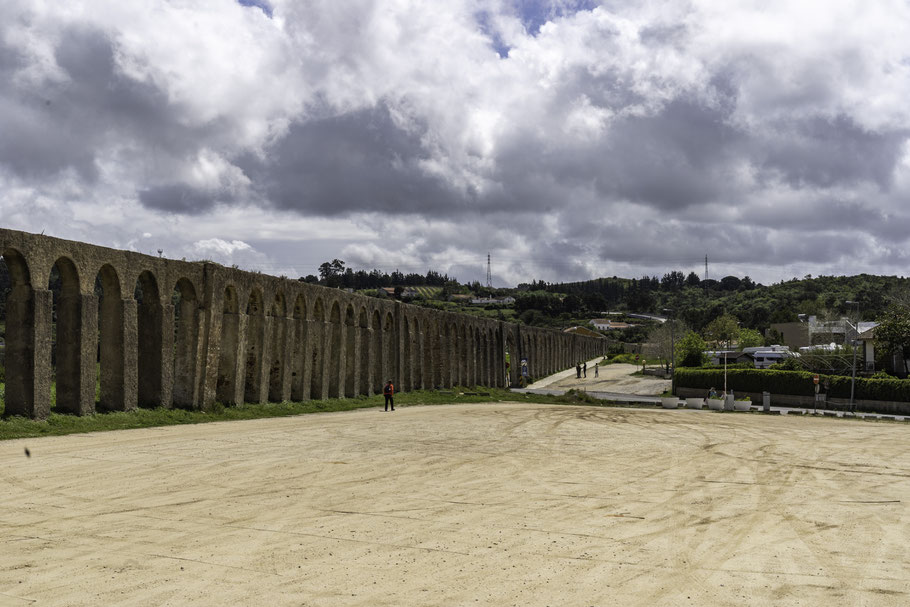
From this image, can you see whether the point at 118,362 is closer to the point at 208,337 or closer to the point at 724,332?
the point at 208,337

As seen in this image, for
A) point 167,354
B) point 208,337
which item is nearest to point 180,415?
point 167,354

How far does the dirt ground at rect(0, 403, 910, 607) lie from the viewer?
739 cm

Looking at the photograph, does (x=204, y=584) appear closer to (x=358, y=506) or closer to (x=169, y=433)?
(x=358, y=506)

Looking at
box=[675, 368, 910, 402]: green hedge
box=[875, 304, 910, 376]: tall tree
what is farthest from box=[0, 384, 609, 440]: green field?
box=[875, 304, 910, 376]: tall tree

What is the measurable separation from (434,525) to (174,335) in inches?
754

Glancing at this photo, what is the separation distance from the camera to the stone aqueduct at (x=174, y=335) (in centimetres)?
2005

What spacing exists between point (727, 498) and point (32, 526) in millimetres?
9787

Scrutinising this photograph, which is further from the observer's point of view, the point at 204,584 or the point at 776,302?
the point at 776,302

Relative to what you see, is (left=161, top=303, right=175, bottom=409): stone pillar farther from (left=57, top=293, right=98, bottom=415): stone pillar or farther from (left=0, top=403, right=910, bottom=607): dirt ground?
(left=0, top=403, right=910, bottom=607): dirt ground

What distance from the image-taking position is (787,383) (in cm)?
4947

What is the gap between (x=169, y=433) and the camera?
2012 cm

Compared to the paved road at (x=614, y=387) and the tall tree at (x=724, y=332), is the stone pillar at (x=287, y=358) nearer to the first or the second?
the paved road at (x=614, y=387)

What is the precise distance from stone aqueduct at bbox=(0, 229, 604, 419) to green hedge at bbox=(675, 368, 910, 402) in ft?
73.7

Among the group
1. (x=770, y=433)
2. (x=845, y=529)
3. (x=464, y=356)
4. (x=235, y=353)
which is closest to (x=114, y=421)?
(x=235, y=353)
